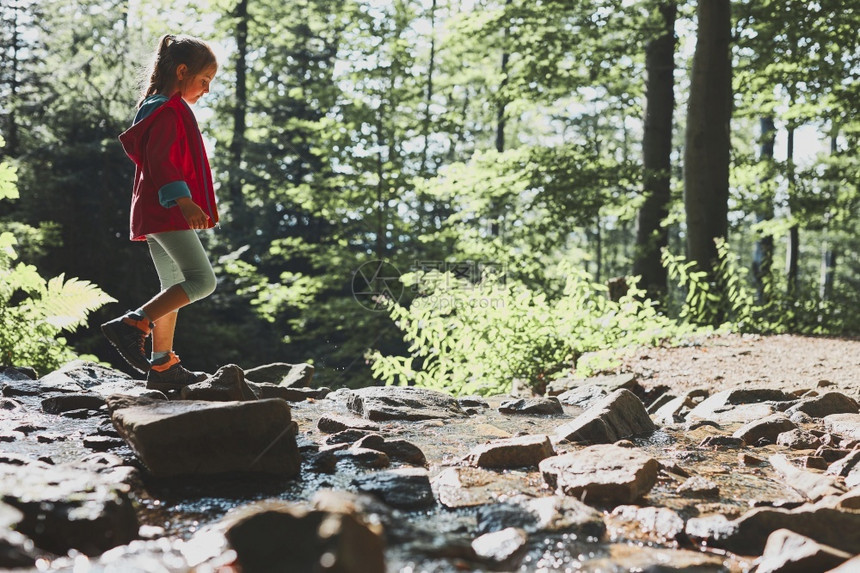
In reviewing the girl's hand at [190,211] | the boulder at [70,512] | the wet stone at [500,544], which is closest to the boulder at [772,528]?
the wet stone at [500,544]

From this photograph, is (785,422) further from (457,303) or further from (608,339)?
(457,303)

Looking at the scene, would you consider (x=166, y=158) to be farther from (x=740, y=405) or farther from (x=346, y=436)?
(x=740, y=405)

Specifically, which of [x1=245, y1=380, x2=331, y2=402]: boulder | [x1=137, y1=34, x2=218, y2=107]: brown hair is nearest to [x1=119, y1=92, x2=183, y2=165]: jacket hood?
[x1=137, y1=34, x2=218, y2=107]: brown hair

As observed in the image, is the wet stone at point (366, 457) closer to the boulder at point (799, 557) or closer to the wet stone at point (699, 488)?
the wet stone at point (699, 488)

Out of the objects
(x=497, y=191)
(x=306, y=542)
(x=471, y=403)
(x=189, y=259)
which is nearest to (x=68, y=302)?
(x=189, y=259)

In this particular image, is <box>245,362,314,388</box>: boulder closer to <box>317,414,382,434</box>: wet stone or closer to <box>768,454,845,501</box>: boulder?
<box>317,414,382,434</box>: wet stone

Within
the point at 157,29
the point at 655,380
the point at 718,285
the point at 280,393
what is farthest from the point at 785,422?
the point at 157,29

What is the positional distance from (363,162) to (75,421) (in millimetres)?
10087

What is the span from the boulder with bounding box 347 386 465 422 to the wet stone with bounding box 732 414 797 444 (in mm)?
1763

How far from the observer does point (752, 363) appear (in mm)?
6836

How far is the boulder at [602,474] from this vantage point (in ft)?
8.66

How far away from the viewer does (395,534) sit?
200 cm

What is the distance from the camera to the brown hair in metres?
3.90

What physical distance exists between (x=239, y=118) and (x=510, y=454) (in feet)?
60.4
